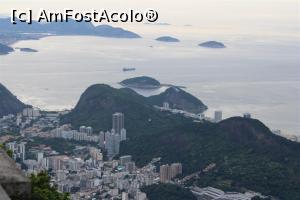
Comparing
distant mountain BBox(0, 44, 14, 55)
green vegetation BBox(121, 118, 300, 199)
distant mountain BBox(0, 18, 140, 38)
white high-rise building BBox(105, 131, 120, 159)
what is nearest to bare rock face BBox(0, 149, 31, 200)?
green vegetation BBox(121, 118, 300, 199)

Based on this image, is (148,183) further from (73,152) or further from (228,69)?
(228,69)

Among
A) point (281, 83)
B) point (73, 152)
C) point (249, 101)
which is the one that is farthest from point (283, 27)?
point (73, 152)

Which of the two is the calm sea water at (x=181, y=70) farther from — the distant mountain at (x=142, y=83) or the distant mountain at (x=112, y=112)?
the distant mountain at (x=112, y=112)

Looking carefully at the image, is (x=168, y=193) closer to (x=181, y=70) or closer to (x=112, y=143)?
(x=112, y=143)

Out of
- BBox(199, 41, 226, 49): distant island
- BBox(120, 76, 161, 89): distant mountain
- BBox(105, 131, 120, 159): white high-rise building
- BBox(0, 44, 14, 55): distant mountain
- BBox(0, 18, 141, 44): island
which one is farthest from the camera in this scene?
BBox(0, 18, 141, 44): island

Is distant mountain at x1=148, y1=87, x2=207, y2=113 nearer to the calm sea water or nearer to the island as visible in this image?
the calm sea water

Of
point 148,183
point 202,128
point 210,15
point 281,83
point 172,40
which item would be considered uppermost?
point 210,15
